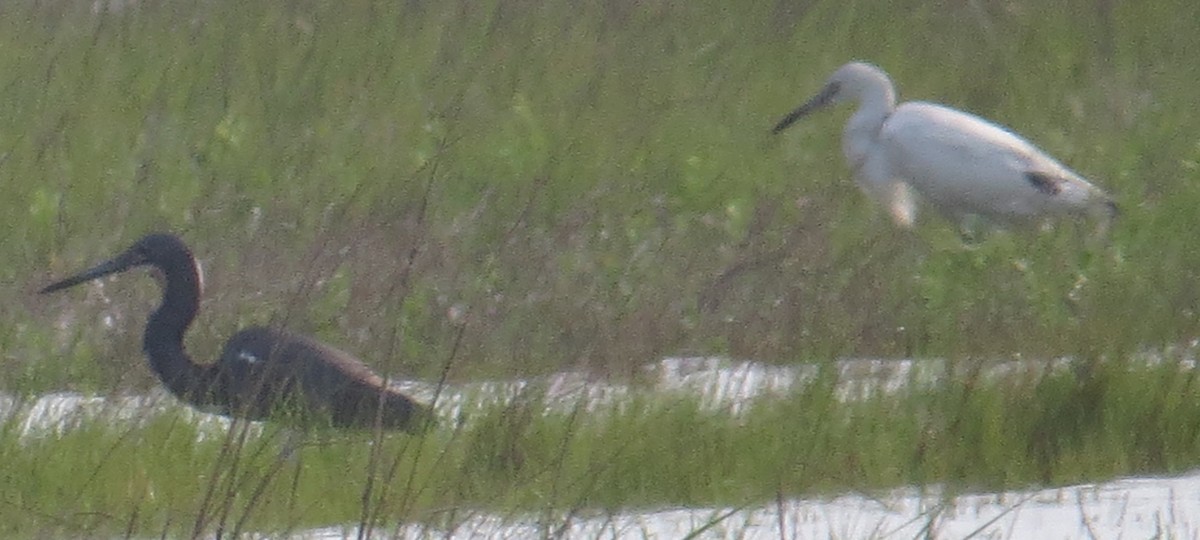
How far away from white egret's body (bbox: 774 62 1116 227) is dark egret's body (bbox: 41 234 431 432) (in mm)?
2928

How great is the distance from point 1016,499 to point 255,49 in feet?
20.2

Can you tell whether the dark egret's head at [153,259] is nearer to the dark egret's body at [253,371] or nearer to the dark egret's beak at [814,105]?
the dark egret's body at [253,371]

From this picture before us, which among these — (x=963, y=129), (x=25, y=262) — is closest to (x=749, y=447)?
(x=25, y=262)

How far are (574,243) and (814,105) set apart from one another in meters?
2.35

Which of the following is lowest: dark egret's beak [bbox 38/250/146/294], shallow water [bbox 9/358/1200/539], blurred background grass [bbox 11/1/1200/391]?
shallow water [bbox 9/358/1200/539]

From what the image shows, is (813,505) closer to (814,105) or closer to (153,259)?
(153,259)

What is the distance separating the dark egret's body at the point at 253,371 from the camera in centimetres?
525

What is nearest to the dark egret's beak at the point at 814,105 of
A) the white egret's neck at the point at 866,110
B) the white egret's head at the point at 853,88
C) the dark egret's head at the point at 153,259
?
the white egret's head at the point at 853,88

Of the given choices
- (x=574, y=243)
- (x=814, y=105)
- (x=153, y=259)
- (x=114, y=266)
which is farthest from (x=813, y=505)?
(x=814, y=105)

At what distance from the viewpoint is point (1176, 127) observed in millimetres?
10391

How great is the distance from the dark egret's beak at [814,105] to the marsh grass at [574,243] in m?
0.16

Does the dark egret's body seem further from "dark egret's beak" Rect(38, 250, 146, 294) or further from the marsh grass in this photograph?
the marsh grass

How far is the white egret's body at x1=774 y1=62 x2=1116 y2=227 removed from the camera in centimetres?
866

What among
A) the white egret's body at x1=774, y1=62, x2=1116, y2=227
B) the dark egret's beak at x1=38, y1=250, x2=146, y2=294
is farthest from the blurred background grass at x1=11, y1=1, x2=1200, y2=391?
the dark egret's beak at x1=38, y1=250, x2=146, y2=294
